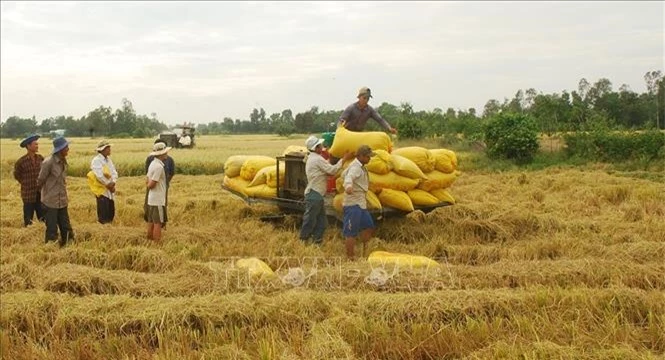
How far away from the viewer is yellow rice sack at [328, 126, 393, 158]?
718 centimetres

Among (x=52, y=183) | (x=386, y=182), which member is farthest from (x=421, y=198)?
(x=52, y=183)

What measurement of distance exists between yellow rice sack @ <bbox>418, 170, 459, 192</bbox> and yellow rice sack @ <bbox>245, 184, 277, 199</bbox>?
206 cm

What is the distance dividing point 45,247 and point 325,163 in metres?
3.07

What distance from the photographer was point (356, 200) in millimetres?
6465

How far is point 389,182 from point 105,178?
139 inches

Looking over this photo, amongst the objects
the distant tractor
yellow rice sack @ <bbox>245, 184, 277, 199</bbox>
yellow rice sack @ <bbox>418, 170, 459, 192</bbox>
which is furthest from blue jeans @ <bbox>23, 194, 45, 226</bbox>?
the distant tractor

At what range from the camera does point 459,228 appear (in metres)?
7.54

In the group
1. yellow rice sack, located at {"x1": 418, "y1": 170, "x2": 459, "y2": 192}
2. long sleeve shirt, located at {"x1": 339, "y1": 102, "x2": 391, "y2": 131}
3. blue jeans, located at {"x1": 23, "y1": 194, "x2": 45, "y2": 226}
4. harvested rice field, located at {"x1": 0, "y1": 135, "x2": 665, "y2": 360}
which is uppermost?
long sleeve shirt, located at {"x1": 339, "y1": 102, "x2": 391, "y2": 131}

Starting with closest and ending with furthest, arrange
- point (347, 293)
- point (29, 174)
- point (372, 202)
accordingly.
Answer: point (347, 293)
point (372, 202)
point (29, 174)

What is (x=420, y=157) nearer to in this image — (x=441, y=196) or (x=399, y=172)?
(x=399, y=172)

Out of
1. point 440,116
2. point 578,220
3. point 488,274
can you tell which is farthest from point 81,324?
point 440,116

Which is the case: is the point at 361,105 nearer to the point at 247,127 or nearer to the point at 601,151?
the point at 601,151

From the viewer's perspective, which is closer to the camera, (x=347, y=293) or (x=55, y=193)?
(x=347, y=293)

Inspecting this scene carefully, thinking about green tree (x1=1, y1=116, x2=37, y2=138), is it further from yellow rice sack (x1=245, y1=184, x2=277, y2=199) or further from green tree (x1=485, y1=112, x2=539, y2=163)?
yellow rice sack (x1=245, y1=184, x2=277, y2=199)
